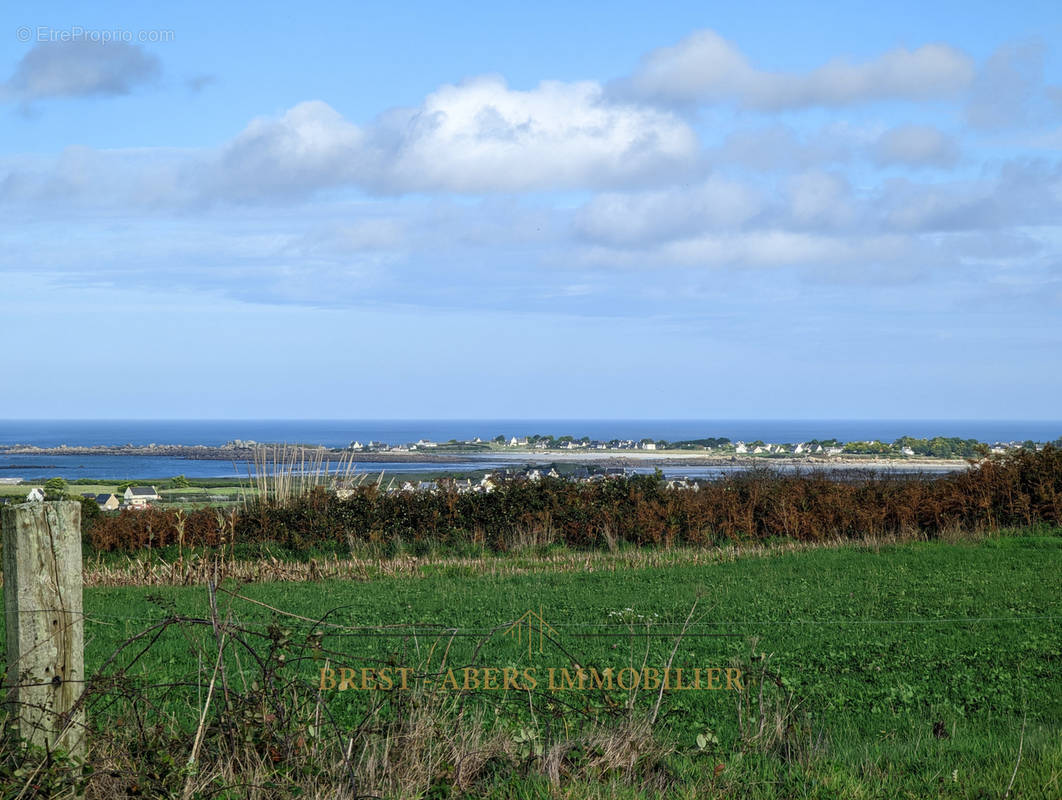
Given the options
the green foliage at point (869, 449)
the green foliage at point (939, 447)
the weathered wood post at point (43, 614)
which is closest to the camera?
the weathered wood post at point (43, 614)

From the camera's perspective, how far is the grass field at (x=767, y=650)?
489 centimetres

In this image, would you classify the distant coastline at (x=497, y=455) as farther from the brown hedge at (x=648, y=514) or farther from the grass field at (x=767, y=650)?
the grass field at (x=767, y=650)

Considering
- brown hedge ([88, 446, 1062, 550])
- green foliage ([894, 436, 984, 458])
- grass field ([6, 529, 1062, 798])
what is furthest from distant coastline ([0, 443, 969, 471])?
grass field ([6, 529, 1062, 798])

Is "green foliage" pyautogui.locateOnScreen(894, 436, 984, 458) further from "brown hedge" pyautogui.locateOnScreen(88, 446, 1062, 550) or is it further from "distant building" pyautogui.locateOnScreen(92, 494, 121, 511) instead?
"distant building" pyautogui.locateOnScreen(92, 494, 121, 511)

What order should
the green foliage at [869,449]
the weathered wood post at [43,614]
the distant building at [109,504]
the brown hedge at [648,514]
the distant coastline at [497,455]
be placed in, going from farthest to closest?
the green foliage at [869,449], the distant coastline at [497,455], the distant building at [109,504], the brown hedge at [648,514], the weathered wood post at [43,614]

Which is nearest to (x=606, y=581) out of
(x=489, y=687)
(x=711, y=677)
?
(x=711, y=677)

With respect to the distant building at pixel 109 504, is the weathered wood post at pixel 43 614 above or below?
above

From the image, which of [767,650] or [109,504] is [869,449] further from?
[767,650]

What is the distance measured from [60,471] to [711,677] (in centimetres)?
5021

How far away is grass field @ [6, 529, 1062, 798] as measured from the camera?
4.89 metres

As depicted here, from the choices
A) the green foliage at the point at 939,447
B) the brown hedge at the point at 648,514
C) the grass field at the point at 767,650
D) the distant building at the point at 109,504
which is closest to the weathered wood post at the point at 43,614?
the grass field at the point at 767,650

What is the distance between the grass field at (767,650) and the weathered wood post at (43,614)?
920 mm

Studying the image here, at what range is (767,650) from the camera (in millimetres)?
8164

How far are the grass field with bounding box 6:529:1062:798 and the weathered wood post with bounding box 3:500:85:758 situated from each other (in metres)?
0.92
